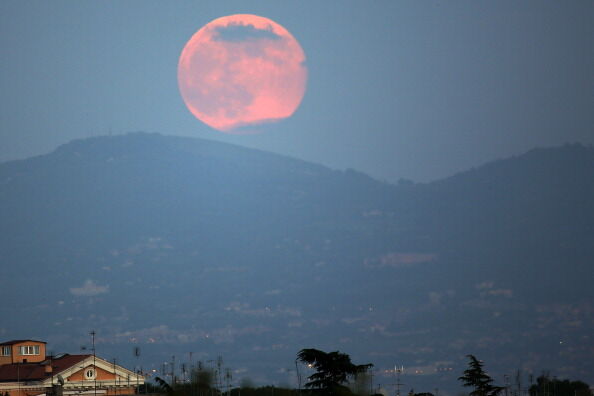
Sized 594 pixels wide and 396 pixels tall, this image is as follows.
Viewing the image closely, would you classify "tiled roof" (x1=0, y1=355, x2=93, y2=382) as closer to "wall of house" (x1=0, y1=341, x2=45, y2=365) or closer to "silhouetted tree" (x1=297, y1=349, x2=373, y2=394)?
"wall of house" (x1=0, y1=341, x2=45, y2=365)

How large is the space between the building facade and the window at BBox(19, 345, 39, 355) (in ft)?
0.38

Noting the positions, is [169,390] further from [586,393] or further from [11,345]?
[586,393]

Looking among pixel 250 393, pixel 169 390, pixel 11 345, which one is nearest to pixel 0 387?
pixel 11 345

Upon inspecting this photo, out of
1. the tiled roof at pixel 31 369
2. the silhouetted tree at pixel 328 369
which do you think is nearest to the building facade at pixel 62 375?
the tiled roof at pixel 31 369

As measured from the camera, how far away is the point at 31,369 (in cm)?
12194

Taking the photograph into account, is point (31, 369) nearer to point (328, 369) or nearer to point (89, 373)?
point (89, 373)

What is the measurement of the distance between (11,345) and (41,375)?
13253 millimetres

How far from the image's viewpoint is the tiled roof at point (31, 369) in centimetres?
11906

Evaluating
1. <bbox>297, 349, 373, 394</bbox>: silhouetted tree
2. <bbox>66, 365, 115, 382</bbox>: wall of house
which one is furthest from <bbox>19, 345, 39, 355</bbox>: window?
<bbox>297, 349, 373, 394</bbox>: silhouetted tree

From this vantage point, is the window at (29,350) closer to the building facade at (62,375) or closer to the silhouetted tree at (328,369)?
the building facade at (62,375)

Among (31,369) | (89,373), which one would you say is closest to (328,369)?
(89,373)

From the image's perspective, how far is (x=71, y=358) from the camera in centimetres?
12575

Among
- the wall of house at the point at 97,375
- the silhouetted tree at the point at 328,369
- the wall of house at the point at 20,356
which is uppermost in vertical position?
the wall of house at the point at 20,356

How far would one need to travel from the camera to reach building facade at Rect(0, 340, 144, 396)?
117 metres
